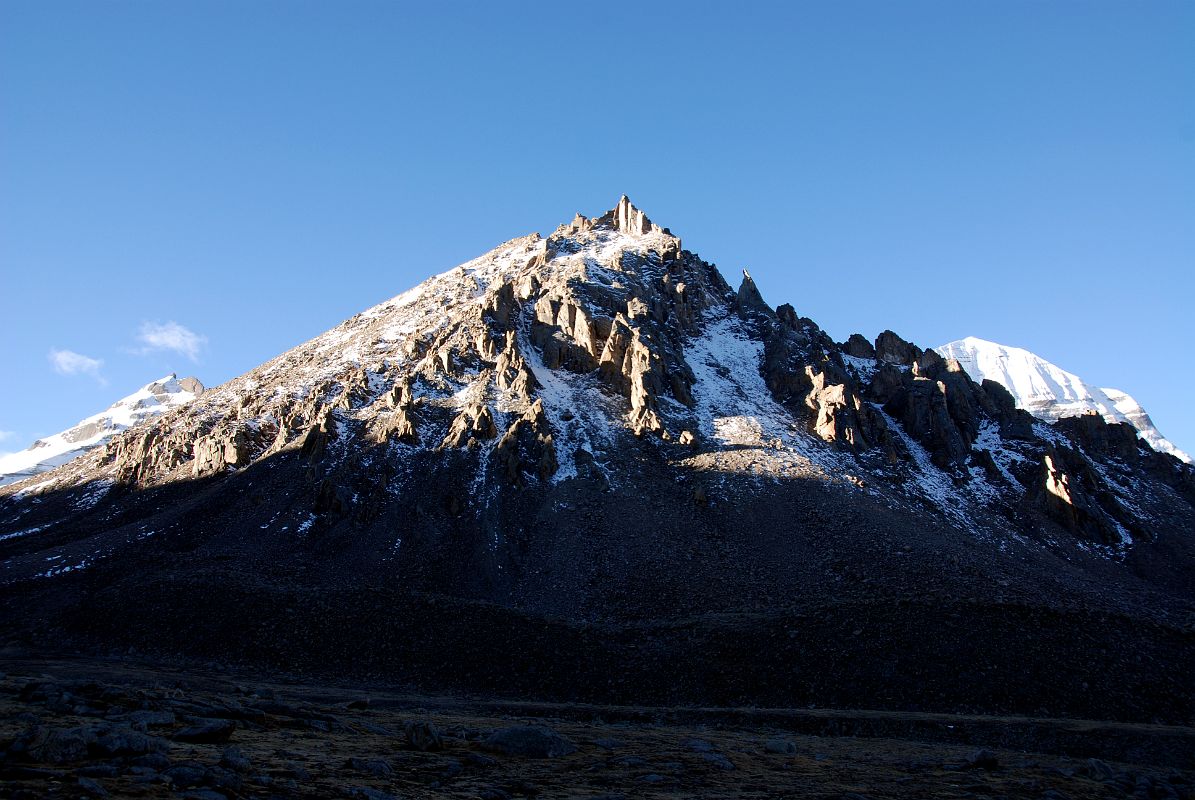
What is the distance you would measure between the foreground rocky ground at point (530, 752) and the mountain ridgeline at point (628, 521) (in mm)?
5353

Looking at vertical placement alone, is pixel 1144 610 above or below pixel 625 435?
below

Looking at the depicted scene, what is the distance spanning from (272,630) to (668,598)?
2689 centimetres

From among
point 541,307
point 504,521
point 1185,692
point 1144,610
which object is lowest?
point 1185,692

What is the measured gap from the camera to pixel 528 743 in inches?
776

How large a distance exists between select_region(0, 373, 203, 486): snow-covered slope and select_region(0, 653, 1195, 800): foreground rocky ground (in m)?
128

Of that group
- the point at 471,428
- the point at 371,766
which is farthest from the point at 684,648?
the point at 471,428

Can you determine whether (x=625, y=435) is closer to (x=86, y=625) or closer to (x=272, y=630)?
(x=272, y=630)

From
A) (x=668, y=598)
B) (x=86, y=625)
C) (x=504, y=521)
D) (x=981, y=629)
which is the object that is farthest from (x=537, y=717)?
(x=86, y=625)

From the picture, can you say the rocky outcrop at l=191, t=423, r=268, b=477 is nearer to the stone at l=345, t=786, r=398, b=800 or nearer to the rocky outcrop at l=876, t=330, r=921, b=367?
the stone at l=345, t=786, r=398, b=800

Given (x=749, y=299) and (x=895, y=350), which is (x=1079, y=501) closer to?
(x=895, y=350)

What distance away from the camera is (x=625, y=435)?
240 feet

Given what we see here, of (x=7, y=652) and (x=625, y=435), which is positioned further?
(x=625, y=435)

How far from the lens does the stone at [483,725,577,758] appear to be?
19438 mm

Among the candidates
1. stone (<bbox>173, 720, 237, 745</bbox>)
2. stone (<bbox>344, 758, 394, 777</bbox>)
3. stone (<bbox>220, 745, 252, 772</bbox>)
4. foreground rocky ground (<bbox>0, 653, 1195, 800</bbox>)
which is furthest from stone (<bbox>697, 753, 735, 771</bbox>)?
stone (<bbox>173, 720, 237, 745</bbox>)
